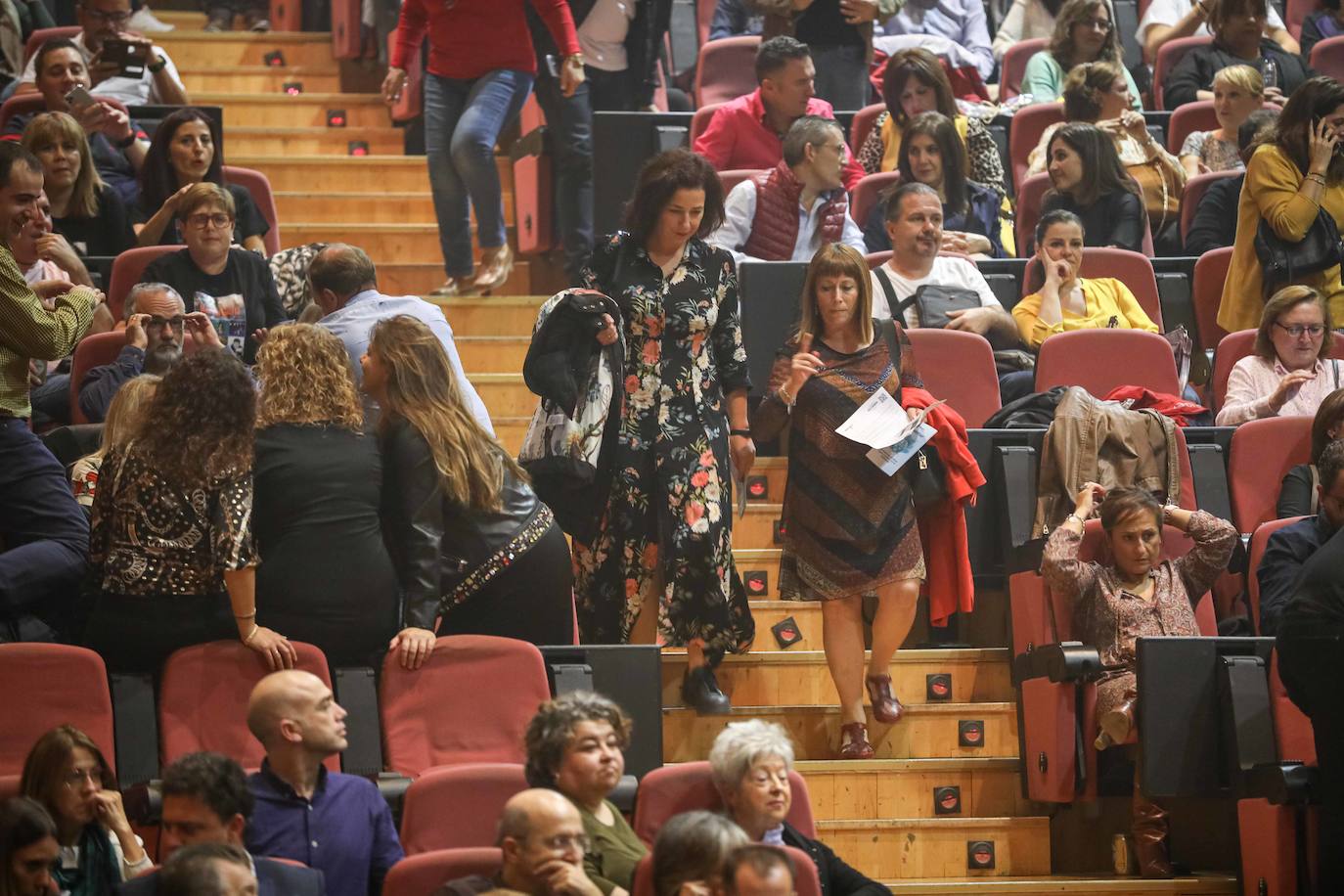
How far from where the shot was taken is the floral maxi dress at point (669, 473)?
14.6 ft

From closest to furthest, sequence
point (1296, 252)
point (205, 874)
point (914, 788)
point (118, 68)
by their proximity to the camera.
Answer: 1. point (205, 874)
2. point (914, 788)
3. point (1296, 252)
4. point (118, 68)

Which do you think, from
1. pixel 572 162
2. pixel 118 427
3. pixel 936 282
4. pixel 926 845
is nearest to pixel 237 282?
pixel 118 427

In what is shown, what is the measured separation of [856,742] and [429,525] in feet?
3.67

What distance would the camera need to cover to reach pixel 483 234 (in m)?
6.43

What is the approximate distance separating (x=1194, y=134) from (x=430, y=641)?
13.8ft

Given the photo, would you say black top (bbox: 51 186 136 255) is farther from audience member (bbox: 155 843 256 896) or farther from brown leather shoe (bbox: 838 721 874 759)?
audience member (bbox: 155 843 256 896)

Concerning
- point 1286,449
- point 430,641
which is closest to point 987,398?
point 1286,449

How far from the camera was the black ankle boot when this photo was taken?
450cm

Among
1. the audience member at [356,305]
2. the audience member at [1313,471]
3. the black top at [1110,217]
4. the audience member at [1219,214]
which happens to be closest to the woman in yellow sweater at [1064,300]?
the black top at [1110,217]

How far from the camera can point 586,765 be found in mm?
3459

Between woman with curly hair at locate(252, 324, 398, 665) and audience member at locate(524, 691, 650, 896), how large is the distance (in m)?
0.53

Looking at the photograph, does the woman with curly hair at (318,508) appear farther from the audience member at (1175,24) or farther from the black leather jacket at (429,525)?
the audience member at (1175,24)

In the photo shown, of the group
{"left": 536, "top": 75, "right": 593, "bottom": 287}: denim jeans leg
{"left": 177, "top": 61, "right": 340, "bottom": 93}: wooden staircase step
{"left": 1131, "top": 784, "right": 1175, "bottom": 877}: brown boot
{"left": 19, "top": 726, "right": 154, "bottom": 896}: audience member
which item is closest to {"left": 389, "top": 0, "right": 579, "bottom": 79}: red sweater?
{"left": 536, "top": 75, "right": 593, "bottom": 287}: denim jeans leg

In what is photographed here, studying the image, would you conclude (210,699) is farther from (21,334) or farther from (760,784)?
(760,784)
